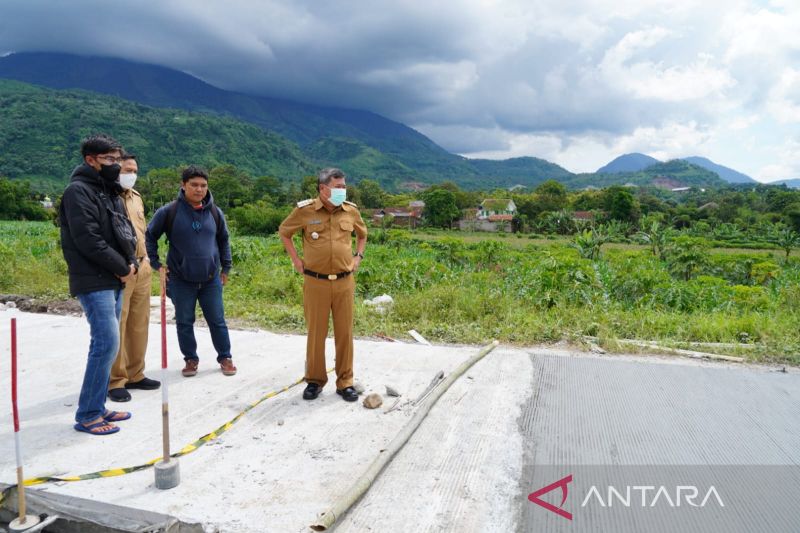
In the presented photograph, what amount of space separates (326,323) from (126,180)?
5.23 ft

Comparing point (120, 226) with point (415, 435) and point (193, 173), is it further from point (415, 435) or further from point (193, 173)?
point (415, 435)

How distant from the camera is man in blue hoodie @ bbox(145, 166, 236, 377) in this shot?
3768 millimetres

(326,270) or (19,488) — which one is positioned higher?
(326,270)

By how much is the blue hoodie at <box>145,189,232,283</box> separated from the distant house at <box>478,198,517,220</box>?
59.6 m

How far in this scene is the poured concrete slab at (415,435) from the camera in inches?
88.0

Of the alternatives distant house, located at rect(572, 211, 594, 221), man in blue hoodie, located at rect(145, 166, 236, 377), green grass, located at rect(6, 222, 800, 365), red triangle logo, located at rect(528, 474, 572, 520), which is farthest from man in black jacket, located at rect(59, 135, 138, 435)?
A: distant house, located at rect(572, 211, 594, 221)

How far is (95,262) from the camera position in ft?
9.48

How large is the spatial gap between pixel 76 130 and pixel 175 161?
17284 millimetres

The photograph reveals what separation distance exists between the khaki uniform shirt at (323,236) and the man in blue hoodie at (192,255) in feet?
2.68

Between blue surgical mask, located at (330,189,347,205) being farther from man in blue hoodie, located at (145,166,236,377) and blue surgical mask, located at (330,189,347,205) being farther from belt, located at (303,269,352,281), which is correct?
man in blue hoodie, located at (145,166,236,377)

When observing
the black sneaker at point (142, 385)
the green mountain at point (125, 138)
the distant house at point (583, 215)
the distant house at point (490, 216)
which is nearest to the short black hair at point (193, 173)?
the black sneaker at point (142, 385)

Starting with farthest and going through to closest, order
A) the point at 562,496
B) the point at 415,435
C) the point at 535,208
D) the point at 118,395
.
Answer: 1. the point at 535,208
2. the point at 118,395
3. the point at 415,435
4. the point at 562,496

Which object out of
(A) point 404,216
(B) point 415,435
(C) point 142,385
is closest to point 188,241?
(C) point 142,385

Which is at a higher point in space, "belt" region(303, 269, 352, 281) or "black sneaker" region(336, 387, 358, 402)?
"belt" region(303, 269, 352, 281)
